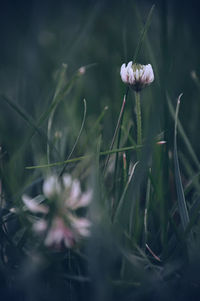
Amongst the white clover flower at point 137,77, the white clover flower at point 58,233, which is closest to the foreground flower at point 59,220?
the white clover flower at point 58,233

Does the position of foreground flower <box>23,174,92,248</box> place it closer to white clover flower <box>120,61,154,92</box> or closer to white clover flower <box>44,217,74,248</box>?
white clover flower <box>44,217,74,248</box>

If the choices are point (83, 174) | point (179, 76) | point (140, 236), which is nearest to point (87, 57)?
point (179, 76)

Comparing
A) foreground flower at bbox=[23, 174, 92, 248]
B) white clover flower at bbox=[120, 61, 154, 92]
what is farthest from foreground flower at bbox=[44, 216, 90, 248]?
white clover flower at bbox=[120, 61, 154, 92]

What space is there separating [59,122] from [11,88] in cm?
35

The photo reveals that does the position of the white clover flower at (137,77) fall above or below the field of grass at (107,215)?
above

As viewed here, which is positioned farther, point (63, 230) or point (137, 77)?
point (137, 77)

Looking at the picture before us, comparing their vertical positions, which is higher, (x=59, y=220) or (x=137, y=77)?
(x=137, y=77)

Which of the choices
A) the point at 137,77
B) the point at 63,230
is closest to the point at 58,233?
the point at 63,230

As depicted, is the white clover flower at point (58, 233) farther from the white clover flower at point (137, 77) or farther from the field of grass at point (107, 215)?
the white clover flower at point (137, 77)

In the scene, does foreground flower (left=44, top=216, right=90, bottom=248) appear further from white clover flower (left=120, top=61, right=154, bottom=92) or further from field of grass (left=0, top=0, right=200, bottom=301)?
white clover flower (left=120, top=61, right=154, bottom=92)

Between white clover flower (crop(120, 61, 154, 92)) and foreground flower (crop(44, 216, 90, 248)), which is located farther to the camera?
white clover flower (crop(120, 61, 154, 92))

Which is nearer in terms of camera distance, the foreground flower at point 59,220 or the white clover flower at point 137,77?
the foreground flower at point 59,220

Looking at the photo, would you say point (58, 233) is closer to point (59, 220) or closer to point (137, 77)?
point (59, 220)

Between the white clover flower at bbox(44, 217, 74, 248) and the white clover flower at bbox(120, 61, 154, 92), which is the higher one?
the white clover flower at bbox(120, 61, 154, 92)
